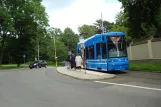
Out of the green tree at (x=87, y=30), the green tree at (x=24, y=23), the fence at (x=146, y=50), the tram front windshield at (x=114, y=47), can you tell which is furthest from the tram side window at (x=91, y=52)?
the green tree at (x=87, y=30)

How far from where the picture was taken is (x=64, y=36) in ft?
333

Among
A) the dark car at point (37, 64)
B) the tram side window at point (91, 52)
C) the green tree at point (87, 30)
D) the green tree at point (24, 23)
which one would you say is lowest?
the dark car at point (37, 64)

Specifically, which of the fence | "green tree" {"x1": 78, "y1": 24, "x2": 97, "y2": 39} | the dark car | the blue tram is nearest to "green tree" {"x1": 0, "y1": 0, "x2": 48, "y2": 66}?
the dark car

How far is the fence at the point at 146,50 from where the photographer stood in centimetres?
2772

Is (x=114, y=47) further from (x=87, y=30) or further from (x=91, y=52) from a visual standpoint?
(x=87, y=30)

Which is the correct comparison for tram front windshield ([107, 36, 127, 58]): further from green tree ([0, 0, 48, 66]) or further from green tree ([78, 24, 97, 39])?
green tree ([78, 24, 97, 39])

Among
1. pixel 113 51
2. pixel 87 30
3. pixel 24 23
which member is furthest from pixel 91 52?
pixel 87 30

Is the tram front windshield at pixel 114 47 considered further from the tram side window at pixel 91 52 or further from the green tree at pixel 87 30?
the green tree at pixel 87 30

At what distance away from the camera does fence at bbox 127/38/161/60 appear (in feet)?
90.9

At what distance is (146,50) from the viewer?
29.9 m

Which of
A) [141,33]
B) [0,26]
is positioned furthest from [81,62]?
[0,26]

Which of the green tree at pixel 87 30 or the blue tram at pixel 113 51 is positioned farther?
the green tree at pixel 87 30

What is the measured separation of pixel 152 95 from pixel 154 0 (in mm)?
26416

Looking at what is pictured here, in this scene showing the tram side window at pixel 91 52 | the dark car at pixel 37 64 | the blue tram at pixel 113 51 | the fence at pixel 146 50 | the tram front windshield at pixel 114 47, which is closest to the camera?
the blue tram at pixel 113 51
